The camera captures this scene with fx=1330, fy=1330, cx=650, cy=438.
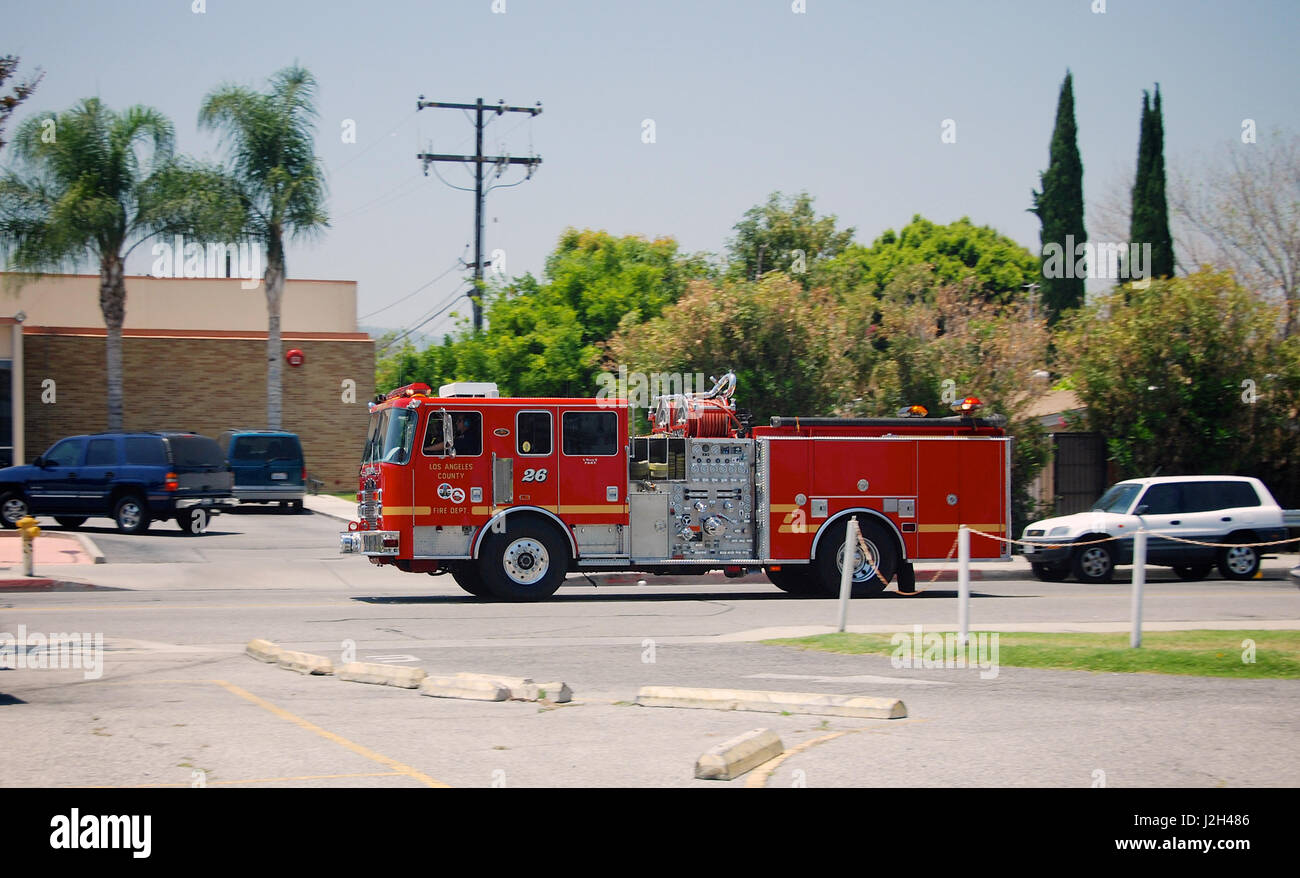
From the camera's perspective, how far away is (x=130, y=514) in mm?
28156

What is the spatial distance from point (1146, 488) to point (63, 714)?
19.1 m

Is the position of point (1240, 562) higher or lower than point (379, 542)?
lower

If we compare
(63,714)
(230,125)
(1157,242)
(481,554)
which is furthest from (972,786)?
(1157,242)

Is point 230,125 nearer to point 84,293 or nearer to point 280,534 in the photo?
point 84,293

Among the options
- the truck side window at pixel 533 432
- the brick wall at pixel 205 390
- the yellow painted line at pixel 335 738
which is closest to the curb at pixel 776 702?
the yellow painted line at pixel 335 738

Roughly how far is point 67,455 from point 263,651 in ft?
60.6

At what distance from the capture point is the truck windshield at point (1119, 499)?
926 inches

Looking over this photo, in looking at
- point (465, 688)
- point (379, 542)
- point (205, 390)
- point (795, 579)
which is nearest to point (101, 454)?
point (379, 542)

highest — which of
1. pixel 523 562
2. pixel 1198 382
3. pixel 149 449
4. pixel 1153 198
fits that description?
pixel 1153 198

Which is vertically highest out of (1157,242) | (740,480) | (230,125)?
(230,125)

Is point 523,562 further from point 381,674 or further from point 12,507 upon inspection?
point 12,507

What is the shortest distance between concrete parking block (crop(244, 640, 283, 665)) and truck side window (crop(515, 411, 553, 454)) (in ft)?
20.0

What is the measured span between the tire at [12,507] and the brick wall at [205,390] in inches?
612

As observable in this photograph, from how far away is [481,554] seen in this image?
17766 mm
